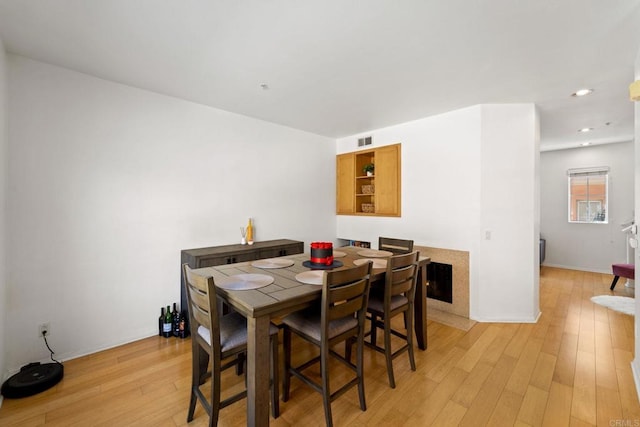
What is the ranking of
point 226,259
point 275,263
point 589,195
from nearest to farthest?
point 275,263 < point 226,259 < point 589,195

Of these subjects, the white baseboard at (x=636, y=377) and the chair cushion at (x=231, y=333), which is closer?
the chair cushion at (x=231, y=333)

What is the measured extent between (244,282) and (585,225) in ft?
22.7

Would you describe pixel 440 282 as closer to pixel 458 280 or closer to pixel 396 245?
pixel 458 280

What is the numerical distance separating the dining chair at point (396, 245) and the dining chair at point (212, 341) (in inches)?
70.3

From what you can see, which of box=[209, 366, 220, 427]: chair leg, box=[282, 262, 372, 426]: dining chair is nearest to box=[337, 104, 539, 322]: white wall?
box=[282, 262, 372, 426]: dining chair

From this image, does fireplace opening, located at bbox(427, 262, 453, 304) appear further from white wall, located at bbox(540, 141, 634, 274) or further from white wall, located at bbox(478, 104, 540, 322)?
white wall, located at bbox(540, 141, 634, 274)

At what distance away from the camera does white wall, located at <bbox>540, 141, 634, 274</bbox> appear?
16.5 ft

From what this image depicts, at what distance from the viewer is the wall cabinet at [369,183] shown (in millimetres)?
4098

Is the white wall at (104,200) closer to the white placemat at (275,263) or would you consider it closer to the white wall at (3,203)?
the white wall at (3,203)

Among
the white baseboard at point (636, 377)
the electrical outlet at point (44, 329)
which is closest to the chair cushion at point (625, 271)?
the white baseboard at point (636, 377)

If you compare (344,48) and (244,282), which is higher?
(344,48)

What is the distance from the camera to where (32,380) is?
1998 mm

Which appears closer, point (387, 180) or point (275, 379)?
point (275, 379)

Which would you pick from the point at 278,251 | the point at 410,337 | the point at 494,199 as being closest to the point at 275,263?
the point at 278,251
